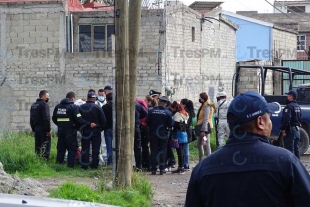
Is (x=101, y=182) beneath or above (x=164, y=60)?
beneath

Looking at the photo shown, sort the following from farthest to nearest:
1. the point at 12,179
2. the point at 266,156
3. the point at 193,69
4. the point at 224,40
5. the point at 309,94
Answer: the point at 224,40 → the point at 193,69 → the point at 309,94 → the point at 12,179 → the point at 266,156

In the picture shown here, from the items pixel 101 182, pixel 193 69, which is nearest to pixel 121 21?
pixel 101 182

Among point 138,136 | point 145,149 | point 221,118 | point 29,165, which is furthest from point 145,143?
point 29,165

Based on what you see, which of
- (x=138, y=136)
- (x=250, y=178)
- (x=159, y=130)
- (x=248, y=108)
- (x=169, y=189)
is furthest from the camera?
(x=138, y=136)

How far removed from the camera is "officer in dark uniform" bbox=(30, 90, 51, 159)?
50.4 feet

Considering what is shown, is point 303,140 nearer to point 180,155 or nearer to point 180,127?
point 180,155

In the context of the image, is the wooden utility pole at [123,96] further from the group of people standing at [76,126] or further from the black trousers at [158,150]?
the group of people standing at [76,126]

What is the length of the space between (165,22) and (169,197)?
11.7 meters

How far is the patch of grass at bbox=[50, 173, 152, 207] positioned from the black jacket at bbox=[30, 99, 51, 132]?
4.77m

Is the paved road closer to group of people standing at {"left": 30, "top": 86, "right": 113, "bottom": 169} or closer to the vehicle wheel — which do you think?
group of people standing at {"left": 30, "top": 86, "right": 113, "bottom": 169}

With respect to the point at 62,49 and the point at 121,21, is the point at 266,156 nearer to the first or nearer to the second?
the point at 121,21

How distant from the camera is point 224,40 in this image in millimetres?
30438

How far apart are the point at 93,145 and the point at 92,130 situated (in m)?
0.35

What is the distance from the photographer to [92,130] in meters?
14.9
